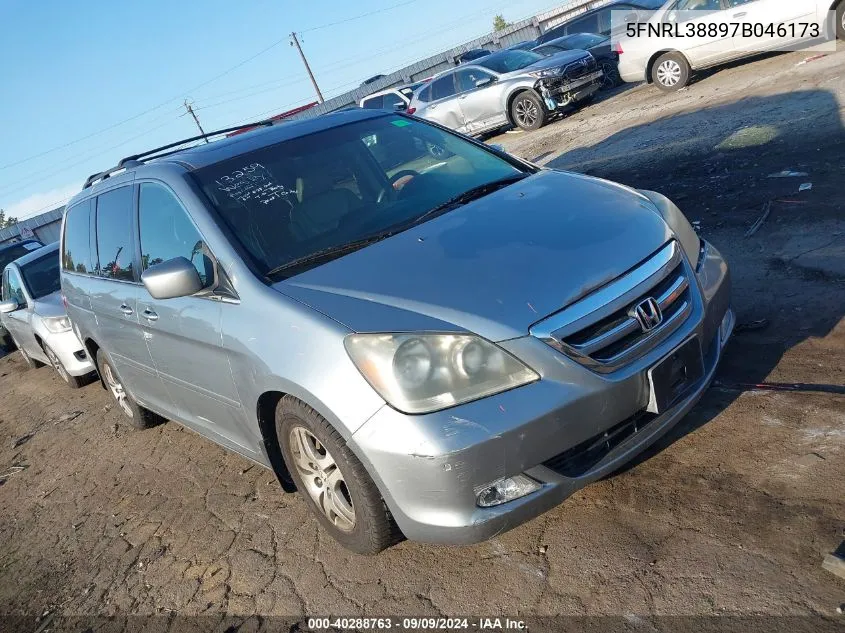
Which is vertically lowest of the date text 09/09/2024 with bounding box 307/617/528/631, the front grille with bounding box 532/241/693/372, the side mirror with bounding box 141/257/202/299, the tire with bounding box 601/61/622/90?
the tire with bounding box 601/61/622/90

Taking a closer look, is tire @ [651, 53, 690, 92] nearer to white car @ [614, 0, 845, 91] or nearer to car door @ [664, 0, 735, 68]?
white car @ [614, 0, 845, 91]

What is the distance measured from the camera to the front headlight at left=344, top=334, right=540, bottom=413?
8.18ft

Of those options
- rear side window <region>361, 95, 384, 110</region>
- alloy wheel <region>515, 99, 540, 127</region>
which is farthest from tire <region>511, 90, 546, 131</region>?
rear side window <region>361, 95, 384, 110</region>

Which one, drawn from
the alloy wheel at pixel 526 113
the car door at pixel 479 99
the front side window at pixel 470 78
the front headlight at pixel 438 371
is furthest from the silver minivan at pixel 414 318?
the front side window at pixel 470 78

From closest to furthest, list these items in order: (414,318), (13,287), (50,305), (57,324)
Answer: (414,318)
(57,324)
(50,305)
(13,287)

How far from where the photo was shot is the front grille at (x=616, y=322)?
2.54 meters

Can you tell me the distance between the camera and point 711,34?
11.9 metres

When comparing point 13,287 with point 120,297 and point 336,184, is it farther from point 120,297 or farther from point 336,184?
point 336,184

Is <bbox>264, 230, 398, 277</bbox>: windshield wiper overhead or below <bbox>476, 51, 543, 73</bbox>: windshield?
overhead

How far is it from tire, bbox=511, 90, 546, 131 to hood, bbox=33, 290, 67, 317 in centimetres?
960

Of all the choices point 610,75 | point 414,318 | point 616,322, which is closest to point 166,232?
point 414,318

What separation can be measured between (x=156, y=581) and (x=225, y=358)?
4.22ft

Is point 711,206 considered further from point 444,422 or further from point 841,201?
point 444,422

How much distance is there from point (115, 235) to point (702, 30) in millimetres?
10896
